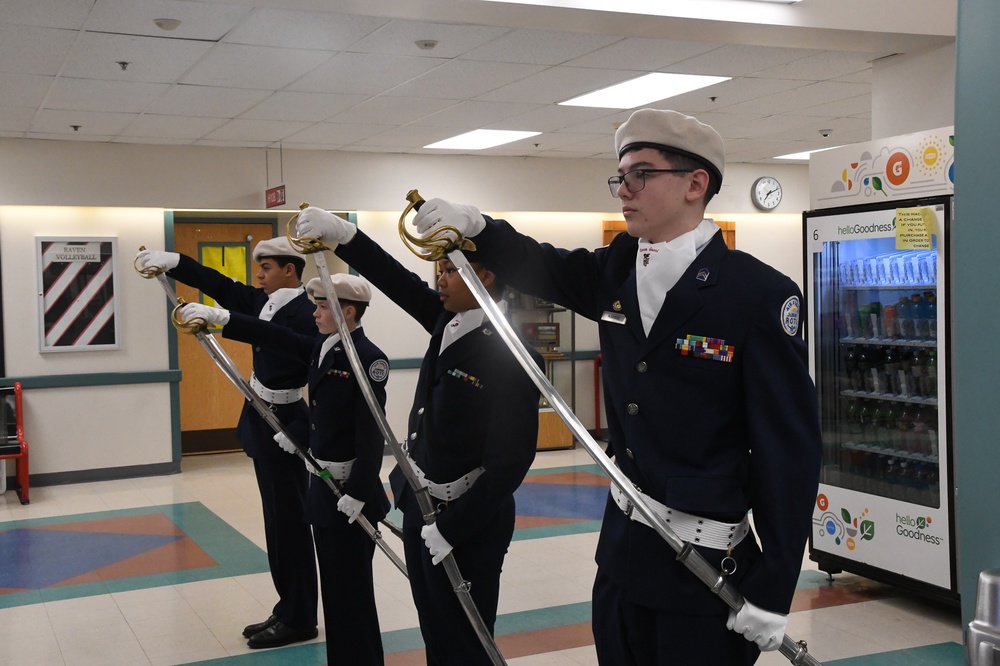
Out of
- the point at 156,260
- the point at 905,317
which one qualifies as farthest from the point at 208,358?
the point at 905,317

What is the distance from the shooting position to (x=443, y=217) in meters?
1.96

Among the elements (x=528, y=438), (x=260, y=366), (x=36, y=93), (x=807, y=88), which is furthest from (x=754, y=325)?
(x=36, y=93)

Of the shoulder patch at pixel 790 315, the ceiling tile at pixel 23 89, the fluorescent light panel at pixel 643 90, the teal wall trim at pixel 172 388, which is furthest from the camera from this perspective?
the teal wall trim at pixel 172 388

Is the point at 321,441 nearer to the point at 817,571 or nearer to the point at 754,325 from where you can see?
the point at 754,325

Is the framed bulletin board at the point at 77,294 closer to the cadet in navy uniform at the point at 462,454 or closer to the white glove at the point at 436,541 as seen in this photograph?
the cadet in navy uniform at the point at 462,454

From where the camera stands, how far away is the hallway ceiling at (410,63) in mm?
4754

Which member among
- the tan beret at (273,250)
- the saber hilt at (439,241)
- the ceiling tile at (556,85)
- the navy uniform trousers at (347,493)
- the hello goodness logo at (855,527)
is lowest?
the hello goodness logo at (855,527)

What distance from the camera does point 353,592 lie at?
3553 mm

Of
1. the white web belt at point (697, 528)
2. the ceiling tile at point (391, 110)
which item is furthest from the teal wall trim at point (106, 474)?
the white web belt at point (697, 528)

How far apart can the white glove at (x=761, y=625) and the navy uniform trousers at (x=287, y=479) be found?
2754mm

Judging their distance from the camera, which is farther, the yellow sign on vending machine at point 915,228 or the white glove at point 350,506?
the yellow sign on vending machine at point 915,228

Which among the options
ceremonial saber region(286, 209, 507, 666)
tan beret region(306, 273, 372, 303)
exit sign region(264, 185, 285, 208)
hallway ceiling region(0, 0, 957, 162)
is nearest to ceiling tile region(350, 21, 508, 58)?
hallway ceiling region(0, 0, 957, 162)

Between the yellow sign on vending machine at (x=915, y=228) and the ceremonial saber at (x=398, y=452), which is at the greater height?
the yellow sign on vending machine at (x=915, y=228)

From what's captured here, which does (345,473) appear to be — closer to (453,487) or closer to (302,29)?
(453,487)
